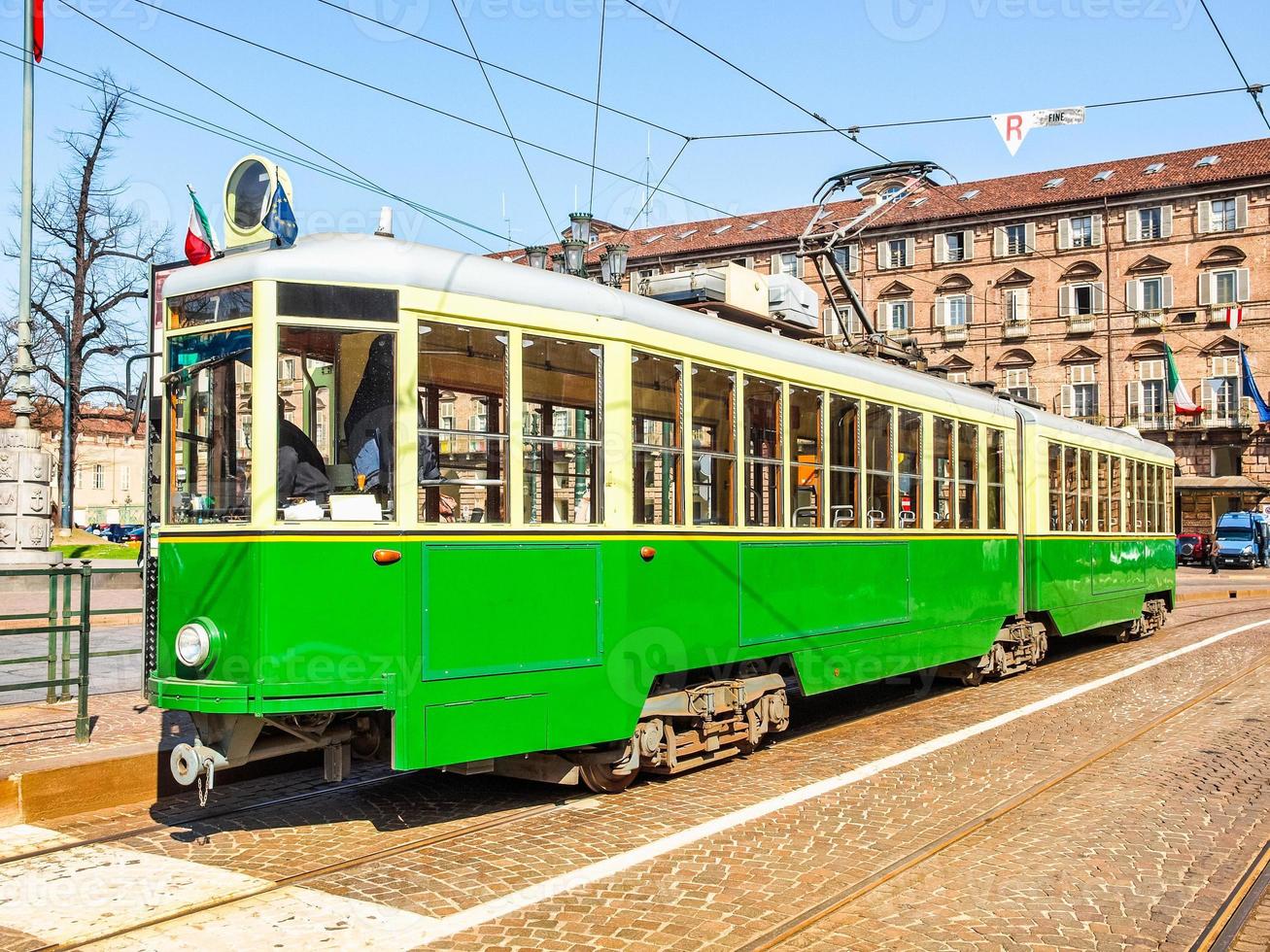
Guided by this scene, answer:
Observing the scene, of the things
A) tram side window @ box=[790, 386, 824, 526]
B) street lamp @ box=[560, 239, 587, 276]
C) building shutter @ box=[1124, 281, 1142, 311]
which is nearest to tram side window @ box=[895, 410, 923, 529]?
tram side window @ box=[790, 386, 824, 526]

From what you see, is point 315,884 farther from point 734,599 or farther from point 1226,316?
point 1226,316

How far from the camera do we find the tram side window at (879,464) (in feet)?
32.9

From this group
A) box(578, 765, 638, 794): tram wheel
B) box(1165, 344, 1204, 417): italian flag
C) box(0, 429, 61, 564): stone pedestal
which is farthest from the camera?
box(1165, 344, 1204, 417): italian flag

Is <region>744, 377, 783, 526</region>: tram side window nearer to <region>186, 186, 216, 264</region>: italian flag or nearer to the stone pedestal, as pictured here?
<region>186, 186, 216, 264</region>: italian flag

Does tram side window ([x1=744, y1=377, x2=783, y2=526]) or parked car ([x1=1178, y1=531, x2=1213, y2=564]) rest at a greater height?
tram side window ([x1=744, y1=377, x2=783, y2=526])

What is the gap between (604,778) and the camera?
7477mm

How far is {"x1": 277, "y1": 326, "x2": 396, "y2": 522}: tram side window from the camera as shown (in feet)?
20.9

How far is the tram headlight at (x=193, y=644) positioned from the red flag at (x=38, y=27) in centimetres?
943

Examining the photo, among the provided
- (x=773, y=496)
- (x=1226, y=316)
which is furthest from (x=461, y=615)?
(x=1226, y=316)

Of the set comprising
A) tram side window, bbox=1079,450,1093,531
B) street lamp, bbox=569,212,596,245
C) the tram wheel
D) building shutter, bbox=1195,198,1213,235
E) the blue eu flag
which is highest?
building shutter, bbox=1195,198,1213,235

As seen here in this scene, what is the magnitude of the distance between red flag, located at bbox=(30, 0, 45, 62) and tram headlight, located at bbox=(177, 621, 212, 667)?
943cm

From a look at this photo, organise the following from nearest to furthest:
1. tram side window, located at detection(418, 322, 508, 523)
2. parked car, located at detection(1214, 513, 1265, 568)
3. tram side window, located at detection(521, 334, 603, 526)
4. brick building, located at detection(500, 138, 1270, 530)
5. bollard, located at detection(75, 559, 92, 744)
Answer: tram side window, located at detection(418, 322, 508, 523) < tram side window, located at detection(521, 334, 603, 526) < bollard, located at detection(75, 559, 92, 744) < parked car, located at detection(1214, 513, 1265, 568) < brick building, located at detection(500, 138, 1270, 530)

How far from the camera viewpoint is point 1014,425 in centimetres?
1314

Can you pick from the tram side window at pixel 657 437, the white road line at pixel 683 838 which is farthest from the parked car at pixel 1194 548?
the tram side window at pixel 657 437
